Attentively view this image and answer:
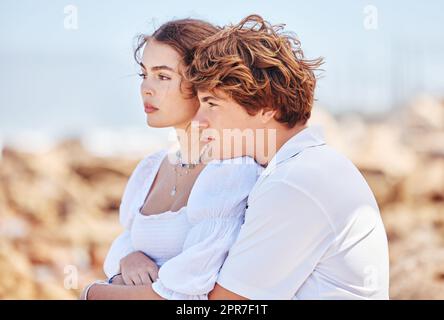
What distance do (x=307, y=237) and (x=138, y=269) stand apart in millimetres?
724

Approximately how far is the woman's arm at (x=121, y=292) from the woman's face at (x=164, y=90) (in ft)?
2.25

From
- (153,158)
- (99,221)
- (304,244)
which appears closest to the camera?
(304,244)

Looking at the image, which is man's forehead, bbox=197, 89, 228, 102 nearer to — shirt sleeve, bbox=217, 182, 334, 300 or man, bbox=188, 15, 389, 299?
man, bbox=188, 15, 389, 299

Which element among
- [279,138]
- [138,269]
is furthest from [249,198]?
[138,269]

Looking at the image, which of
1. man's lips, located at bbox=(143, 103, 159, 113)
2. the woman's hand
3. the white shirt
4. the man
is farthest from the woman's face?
the white shirt

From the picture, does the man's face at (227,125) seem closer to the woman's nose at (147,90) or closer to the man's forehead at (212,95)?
the man's forehead at (212,95)

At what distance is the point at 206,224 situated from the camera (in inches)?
98.8

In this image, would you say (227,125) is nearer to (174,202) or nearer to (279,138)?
(279,138)

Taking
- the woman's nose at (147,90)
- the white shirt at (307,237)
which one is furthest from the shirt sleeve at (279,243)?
the woman's nose at (147,90)

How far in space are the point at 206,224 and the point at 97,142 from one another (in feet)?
30.4

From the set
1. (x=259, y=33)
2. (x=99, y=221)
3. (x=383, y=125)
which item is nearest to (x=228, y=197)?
(x=259, y=33)

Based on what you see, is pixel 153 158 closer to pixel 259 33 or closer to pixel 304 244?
pixel 259 33

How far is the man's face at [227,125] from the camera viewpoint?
8.30ft
